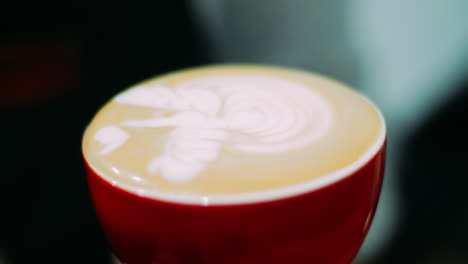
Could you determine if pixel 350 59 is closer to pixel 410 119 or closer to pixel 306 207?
pixel 410 119

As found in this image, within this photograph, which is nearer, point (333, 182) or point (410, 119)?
point (333, 182)

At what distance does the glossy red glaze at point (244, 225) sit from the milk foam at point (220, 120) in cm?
4

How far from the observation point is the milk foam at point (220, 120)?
386mm

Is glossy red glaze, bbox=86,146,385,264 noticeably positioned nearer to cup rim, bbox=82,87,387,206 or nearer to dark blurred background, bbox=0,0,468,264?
cup rim, bbox=82,87,387,206

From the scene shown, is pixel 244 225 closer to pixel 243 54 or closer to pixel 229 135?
pixel 229 135

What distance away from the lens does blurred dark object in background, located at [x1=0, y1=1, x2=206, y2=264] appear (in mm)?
896

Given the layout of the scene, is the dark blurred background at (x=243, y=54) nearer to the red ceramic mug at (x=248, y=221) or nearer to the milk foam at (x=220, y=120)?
the milk foam at (x=220, y=120)

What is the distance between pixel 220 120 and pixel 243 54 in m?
0.64

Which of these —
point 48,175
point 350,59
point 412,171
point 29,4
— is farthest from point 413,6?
point 48,175

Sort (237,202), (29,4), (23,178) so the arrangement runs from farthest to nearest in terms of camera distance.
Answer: (23,178)
(29,4)
(237,202)

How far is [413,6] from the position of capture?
3.04ft

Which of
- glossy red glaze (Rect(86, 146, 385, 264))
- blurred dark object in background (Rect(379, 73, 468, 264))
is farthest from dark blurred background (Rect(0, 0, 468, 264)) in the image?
glossy red glaze (Rect(86, 146, 385, 264))

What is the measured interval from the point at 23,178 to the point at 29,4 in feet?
1.31

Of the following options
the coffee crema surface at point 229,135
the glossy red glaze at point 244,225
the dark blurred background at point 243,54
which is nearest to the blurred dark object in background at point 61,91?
the dark blurred background at point 243,54
